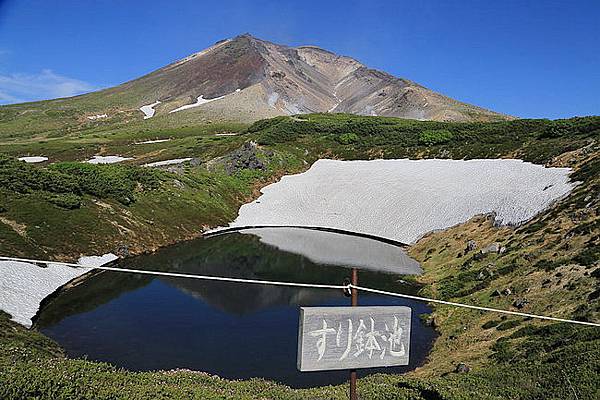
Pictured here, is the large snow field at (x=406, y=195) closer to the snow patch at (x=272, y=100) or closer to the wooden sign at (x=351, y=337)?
the wooden sign at (x=351, y=337)

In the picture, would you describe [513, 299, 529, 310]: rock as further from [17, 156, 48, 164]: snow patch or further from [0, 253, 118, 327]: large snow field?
[17, 156, 48, 164]: snow patch

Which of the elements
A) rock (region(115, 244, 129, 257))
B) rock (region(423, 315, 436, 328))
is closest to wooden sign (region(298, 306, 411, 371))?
rock (region(423, 315, 436, 328))

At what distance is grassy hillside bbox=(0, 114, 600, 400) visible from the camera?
10.2 meters

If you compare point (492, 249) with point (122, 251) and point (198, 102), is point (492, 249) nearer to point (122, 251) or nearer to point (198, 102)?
point (122, 251)

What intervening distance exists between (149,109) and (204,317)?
177580 mm

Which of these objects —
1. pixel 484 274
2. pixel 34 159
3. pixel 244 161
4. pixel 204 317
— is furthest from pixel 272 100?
pixel 204 317

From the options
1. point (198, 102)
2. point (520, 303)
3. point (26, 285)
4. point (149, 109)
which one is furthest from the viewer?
point (198, 102)

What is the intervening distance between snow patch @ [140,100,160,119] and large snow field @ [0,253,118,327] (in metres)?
159

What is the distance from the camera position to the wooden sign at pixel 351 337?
6.80 metres

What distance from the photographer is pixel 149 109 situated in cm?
18600

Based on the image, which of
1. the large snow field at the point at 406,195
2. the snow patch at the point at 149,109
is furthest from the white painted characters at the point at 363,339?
the snow patch at the point at 149,109

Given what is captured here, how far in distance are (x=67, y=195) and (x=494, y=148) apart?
51.2 m

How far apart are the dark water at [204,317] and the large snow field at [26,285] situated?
2.57 ft

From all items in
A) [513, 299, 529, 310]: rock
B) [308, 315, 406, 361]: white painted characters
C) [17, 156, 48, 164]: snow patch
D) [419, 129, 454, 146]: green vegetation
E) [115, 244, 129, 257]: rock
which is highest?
[419, 129, 454, 146]: green vegetation
